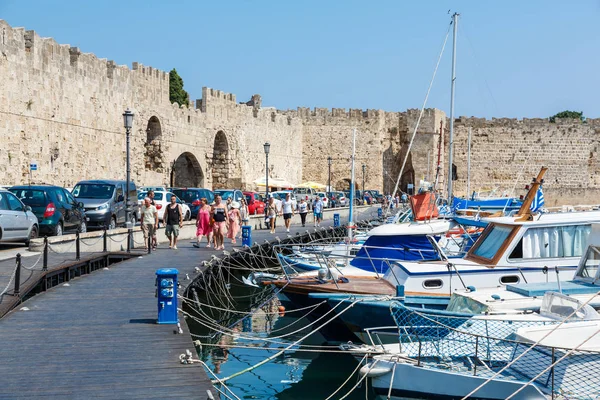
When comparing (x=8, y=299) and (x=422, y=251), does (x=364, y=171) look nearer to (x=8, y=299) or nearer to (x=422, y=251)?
(x=422, y=251)

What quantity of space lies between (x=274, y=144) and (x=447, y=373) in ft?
127

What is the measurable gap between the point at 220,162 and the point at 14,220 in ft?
84.5

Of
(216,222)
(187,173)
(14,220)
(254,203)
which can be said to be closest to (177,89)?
(187,173)

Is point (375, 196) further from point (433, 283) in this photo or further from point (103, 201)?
point (433, 283)

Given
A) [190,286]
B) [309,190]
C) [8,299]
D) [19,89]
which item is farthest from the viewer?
[309,190]

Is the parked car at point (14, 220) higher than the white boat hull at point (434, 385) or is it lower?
higher

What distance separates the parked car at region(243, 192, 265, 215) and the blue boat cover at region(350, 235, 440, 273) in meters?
17.5

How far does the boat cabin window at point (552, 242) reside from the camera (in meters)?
12.2

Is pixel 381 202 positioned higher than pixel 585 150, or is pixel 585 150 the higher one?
pixel 585 150

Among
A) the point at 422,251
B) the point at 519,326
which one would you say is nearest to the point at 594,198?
the point at 422,251

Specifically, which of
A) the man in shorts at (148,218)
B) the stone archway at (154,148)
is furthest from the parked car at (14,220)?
the stone archway at (154,148)

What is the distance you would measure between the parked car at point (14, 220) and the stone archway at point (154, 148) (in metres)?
17.4

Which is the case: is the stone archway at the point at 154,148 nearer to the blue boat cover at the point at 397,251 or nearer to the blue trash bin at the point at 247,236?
the blue trash bin at the point at 247,236

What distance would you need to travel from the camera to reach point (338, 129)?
5044 cm
